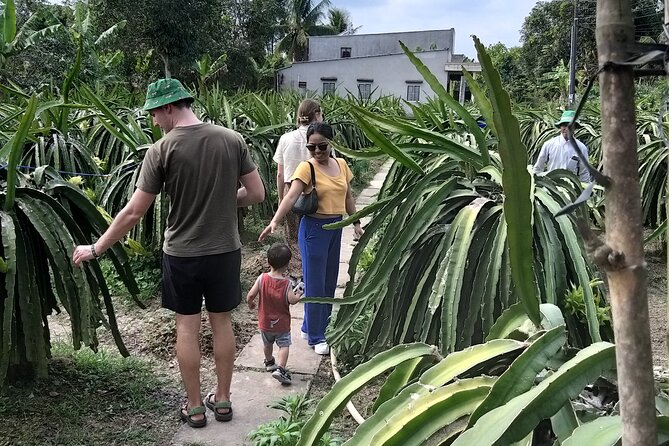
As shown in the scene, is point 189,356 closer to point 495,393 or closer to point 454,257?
point 454,257

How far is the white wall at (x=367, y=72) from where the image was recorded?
3003cm

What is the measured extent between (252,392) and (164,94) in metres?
1.58

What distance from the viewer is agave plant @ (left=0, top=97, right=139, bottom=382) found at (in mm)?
2393

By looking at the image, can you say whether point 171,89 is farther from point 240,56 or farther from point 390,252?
point 240,56

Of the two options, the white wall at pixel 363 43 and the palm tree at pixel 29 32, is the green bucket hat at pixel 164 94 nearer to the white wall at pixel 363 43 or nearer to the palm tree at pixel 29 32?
the palm tree at pixel 29 32

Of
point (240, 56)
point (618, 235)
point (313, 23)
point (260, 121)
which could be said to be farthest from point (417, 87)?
point (618, 235)

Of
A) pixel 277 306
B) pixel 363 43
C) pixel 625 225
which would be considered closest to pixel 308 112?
pixel 277 306

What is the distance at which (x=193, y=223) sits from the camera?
8.96 ft

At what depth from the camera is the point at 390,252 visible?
6.98 feet

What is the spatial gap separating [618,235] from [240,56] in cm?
2831

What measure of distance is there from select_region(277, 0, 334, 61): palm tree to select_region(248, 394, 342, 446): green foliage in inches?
1552

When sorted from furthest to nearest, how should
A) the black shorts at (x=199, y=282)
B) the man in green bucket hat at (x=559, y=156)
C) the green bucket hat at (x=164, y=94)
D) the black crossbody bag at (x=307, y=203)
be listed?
the man in green bucket hat at (x=559, y=156)
the black crossbody bag at (x=307, y=203)
the black shorts at (x=199, y=282)
the green bucket hat at (x=164, y=94)

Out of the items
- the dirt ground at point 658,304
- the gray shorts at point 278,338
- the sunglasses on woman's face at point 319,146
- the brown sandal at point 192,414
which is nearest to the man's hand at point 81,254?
the brown sandal at point 192,414

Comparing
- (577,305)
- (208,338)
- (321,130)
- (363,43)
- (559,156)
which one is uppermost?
(363,43)
